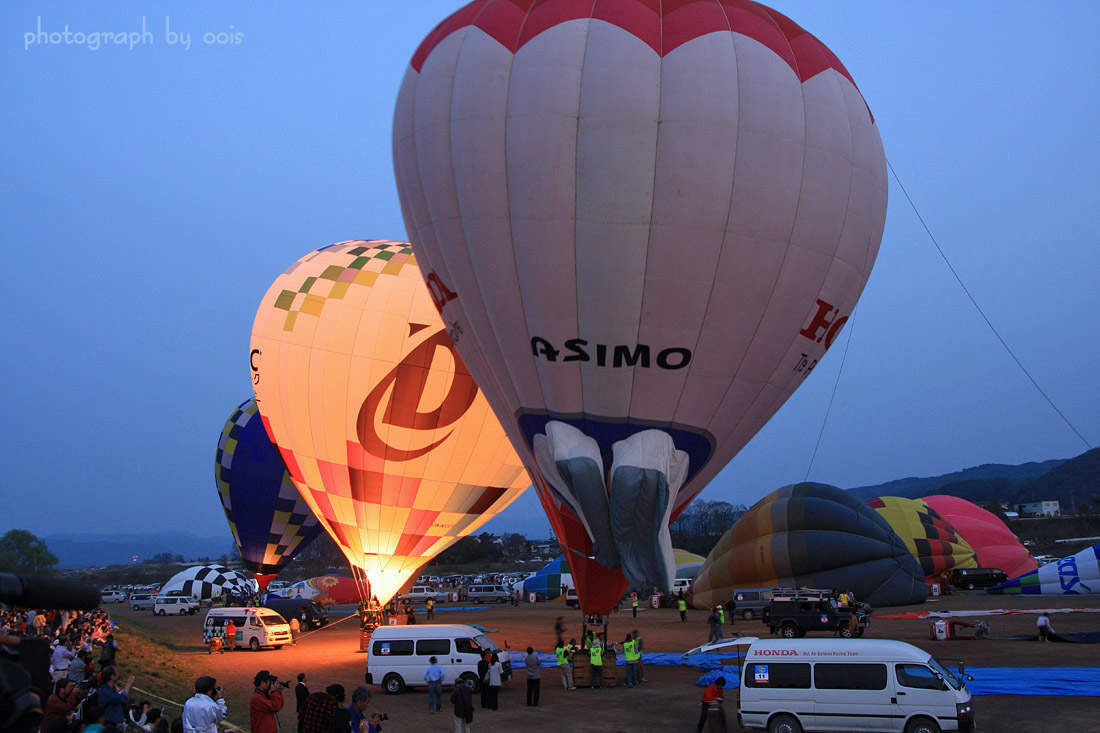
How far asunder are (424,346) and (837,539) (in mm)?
10443

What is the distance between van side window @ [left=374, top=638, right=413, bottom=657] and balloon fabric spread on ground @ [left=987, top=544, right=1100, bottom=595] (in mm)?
18936

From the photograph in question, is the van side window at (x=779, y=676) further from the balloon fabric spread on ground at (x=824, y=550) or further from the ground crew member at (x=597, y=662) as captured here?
the balloon fabric spread on ground at (x=824, y=550)

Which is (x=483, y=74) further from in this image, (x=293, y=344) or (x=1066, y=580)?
(x=1066, y=580)

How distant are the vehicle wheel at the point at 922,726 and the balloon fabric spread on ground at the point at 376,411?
10715 mm

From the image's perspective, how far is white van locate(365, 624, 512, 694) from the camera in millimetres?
12680

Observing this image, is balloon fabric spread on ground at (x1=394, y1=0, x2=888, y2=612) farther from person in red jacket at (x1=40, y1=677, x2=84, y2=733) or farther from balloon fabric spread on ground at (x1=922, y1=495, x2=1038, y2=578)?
balloon fabric spread on ground at (x1=922, y1=495, x2=1038, y2=578)

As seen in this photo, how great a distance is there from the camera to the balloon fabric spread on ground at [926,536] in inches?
1037

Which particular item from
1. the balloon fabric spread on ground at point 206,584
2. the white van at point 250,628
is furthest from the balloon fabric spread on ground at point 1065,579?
the balloon fabric spread on ground at point 206,584

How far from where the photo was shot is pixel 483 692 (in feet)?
37.7

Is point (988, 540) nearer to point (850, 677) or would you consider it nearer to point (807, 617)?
point (807, 617)

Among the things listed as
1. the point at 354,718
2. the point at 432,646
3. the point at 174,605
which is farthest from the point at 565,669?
the point at 174,605

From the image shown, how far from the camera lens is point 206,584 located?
38.4 m

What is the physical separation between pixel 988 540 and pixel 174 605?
96.3 feet

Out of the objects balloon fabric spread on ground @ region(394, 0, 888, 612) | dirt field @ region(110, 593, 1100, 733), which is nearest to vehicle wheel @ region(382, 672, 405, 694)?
dirt field @ region(110, 593, 1100, 733)
